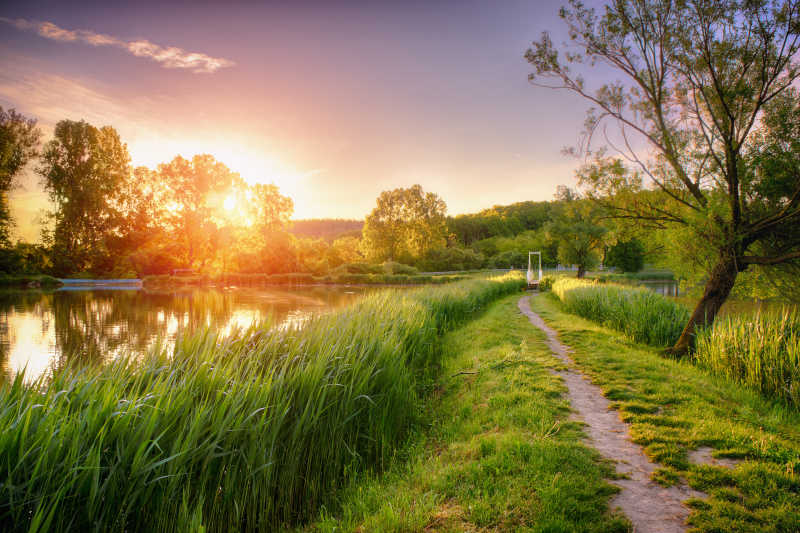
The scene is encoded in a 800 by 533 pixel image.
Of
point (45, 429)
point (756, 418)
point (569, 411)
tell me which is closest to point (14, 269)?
point (45, 429)

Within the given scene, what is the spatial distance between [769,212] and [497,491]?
23.5 feet

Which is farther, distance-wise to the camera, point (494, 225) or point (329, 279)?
point (494, 225)

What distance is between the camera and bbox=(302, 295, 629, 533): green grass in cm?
232

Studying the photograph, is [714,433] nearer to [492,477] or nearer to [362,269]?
[492,477]

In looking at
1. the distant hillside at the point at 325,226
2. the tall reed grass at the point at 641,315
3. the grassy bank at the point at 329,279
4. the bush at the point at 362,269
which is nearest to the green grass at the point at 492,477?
the tall reed grass at the point at 641,315

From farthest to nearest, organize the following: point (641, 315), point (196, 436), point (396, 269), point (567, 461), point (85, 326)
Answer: point (396, 269)
point (85, 326)
point (641, 315)
point (567, 461)
point (196, 436)

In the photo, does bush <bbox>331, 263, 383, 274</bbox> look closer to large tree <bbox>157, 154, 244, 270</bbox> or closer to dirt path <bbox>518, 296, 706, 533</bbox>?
large tree <bbox>157, 154, 244, 270</bbox>

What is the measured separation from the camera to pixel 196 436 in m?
2.19

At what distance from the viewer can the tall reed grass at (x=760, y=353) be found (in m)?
4.41

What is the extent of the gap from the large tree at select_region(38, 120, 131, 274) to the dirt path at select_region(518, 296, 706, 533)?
39920 mm

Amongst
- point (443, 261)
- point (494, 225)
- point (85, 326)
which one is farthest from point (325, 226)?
point (85, 326)

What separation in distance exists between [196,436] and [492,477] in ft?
7.27

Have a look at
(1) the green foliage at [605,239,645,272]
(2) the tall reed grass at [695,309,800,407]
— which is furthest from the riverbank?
(1) the green foliage at [605,239,645,272]

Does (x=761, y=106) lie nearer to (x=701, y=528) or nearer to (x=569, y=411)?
(x=569, y=411)
